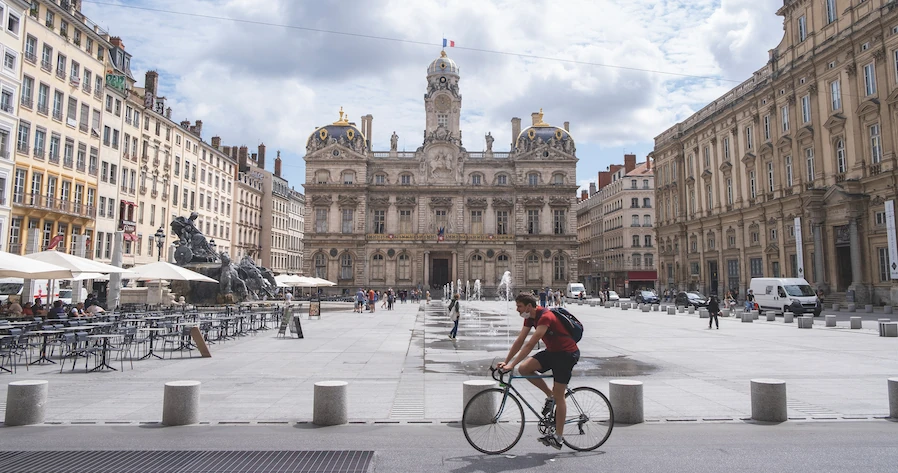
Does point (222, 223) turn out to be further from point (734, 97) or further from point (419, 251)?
point (734, 97)

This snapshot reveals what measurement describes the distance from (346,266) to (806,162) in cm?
4796

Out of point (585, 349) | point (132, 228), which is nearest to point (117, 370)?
point (585, 349)

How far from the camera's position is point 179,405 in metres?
7.91

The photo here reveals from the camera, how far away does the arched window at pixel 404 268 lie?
70.2 m

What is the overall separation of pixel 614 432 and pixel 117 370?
10.5 metres

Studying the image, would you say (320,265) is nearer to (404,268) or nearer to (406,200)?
(404,268)

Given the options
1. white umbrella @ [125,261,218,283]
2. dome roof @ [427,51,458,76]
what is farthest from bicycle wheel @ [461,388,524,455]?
dome roof @ [427,51,458,76]

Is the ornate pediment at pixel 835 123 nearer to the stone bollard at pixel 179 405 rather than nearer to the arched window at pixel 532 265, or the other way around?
the arched window at pixel 532 265

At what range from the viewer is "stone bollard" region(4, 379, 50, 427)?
7.77 m

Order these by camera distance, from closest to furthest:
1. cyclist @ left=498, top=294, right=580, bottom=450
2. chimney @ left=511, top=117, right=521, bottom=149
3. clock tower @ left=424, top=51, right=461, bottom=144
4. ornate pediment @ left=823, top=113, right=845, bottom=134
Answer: cyclist @ left=498, top=294, right=580, bottom=450 → ornate pediment @ left=823, top=113, right=845, bottom=134 → clock tower @ left=424, top=51, right=461, bottom=144 → chimney @ left=511, top=117, right=521, bottom=149

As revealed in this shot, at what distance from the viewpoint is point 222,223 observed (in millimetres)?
69312

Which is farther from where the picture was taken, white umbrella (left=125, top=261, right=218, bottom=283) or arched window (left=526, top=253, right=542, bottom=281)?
arched window (left=526, top=253, right=542, bottom=281)

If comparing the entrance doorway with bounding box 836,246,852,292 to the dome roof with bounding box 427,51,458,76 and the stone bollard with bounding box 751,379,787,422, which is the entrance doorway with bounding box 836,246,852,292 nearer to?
the stone bollard with bounding box 751,379,787,422

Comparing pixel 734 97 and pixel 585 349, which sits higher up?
pixel 734 97
